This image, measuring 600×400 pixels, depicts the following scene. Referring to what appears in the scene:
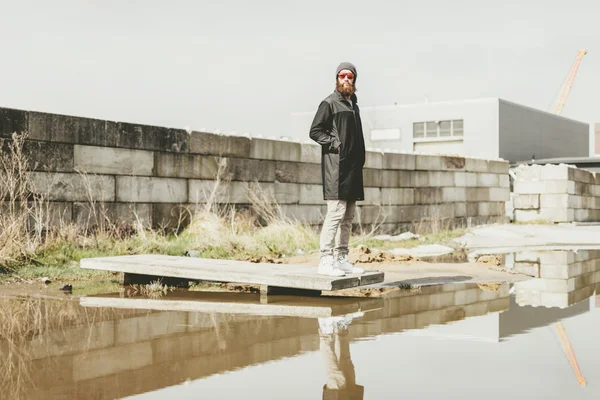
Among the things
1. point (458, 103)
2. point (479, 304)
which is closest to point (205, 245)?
point (479, 304)

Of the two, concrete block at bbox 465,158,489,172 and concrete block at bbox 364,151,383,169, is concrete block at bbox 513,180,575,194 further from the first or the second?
concrete block at bbox 364,151,383,169

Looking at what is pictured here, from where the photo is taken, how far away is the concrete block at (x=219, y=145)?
13297mm

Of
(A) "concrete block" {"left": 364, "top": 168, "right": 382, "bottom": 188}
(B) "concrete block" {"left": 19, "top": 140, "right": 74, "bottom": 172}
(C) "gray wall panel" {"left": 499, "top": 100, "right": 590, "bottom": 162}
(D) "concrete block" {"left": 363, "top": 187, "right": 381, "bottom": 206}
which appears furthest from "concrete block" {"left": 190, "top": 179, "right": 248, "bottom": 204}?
(C) "gray wall panel" {"left": 499, "top": 100, "right": 590, "bottom": 162}

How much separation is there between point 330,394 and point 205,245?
765cm

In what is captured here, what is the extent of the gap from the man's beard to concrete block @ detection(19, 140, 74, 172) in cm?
532

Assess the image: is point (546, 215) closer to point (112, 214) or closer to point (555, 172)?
point (555, 172)

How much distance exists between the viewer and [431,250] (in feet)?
44.3

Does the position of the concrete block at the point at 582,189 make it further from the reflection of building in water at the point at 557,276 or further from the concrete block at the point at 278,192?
the concrete block at the point at 278,192

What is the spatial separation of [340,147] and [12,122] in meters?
5.44

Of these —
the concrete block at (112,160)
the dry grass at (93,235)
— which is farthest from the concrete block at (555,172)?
the concrete block at (112,160)

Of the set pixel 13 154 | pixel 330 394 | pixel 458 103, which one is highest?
pixel 458 103

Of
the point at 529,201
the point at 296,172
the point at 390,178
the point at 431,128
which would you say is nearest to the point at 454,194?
the point at 390,178

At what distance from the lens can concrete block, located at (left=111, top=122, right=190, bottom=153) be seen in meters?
11.8

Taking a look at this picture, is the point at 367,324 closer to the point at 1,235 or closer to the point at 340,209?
the point at 340,209
